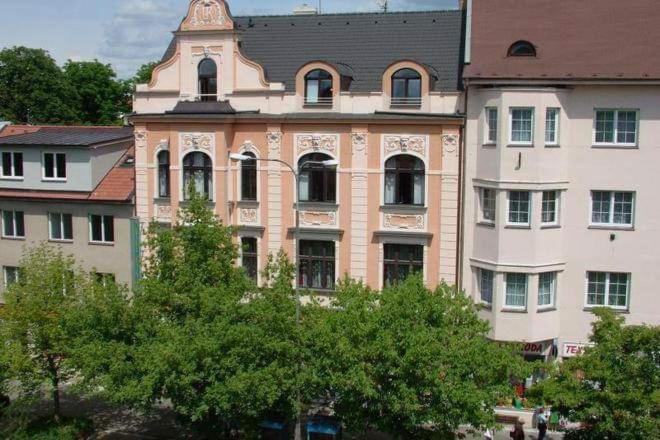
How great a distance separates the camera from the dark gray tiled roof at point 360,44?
34625 mm

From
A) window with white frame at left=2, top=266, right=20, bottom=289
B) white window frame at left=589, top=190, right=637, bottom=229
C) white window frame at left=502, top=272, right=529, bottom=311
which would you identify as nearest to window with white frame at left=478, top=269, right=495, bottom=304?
white window frame at left=502, top=272, right=529, bottom=311

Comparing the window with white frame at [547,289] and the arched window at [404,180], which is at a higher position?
the arched window at [404,180]

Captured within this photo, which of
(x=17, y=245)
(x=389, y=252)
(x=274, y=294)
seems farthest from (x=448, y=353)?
(x=17, y=245)

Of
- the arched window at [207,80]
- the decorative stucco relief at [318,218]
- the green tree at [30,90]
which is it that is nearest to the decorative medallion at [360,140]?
the decorative stucco relief at [318,218]

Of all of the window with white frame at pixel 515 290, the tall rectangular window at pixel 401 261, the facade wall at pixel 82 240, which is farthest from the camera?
the facade wall at pixel 82 240

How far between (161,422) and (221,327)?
9399 millimetres

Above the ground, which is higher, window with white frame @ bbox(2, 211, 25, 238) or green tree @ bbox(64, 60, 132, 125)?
green tree @ bbox(64, 60, 132, 125)

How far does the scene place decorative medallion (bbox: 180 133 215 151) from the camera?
3550 cm

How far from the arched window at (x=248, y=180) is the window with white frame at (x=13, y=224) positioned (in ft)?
40.5

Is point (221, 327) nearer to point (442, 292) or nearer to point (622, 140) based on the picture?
point (442, 292)

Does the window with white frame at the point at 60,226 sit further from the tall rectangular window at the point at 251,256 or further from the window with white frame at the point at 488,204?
the window with white frame at the point at 488,204

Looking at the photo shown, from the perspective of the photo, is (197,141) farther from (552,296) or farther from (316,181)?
(552,296)

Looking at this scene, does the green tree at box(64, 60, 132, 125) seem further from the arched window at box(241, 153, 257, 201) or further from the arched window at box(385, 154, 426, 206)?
the arched window at box(385, 154, 426, 206)

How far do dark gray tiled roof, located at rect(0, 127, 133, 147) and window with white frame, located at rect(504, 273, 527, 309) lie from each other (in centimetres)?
2017
